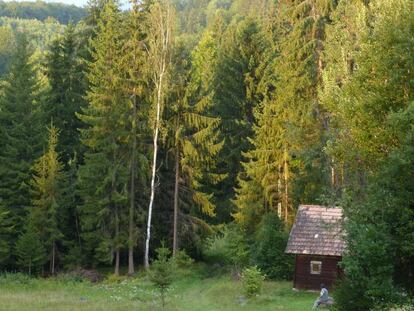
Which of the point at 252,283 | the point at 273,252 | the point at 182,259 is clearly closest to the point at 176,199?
the point at 182,259

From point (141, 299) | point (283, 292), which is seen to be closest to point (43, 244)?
point (141, 299)

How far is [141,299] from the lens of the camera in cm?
3011

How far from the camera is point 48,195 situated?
127 feet

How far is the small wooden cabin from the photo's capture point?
3125cm

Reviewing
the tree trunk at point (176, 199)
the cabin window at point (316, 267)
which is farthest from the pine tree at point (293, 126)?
the cabin window at point (316, 267)

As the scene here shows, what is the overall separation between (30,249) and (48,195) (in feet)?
12.4

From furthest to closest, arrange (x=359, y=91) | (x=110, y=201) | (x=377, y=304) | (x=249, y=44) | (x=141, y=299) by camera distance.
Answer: (x=249, y=44)
(x=110, y=201)
(x=141, y=299)
(x=359, y=91)
(x=377, y=304)

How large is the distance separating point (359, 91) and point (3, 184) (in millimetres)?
27417

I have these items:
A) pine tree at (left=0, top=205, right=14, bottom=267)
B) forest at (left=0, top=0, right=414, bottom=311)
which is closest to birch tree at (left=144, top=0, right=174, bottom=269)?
forest at (left=0, top=0, right=414, bottom=311)

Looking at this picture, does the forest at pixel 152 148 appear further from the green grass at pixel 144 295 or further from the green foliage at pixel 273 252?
the green grass at pixel 144 295

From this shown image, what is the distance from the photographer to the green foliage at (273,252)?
33562 mm

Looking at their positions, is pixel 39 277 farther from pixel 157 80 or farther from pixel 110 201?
pixel 157 80

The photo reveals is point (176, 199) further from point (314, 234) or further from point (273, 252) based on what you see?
point (314, 234)

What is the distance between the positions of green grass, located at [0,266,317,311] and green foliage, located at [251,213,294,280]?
1.05 metres
